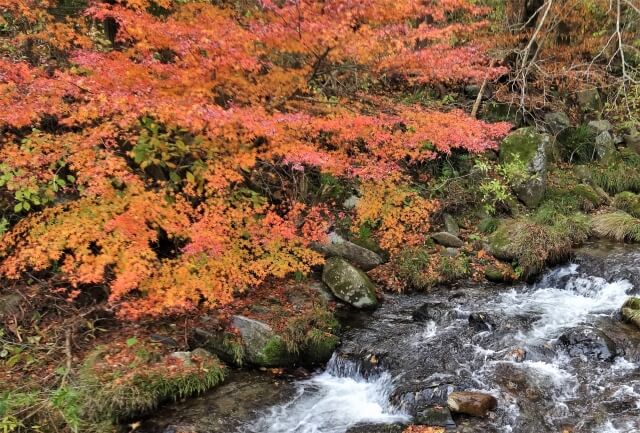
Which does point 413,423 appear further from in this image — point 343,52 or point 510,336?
point 343,52

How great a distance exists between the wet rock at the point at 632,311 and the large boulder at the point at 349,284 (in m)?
4.47

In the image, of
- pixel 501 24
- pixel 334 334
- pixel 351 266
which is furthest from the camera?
pixel 501 24

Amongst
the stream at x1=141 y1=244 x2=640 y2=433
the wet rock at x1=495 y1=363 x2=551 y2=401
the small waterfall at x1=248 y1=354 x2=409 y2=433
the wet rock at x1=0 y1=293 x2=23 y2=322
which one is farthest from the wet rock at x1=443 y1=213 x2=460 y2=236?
the wet rock at x1=0 y1=293 x2=23 y2=322

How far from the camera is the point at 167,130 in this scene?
308 inches

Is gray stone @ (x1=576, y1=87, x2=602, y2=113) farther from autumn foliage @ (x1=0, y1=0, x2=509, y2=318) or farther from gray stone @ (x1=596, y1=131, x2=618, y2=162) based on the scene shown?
autumn foliage @ (x1=0, y1=0, x2=509, y2=318)

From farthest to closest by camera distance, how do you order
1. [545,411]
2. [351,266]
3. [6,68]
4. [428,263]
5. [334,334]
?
[428,263] < [351,266] < [334,334] < [6,68] < [545,411]

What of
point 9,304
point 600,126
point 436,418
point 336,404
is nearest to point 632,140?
point 600,126

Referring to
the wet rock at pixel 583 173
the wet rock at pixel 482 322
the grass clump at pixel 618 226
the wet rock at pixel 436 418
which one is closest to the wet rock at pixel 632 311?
the wet rock at pixel 482 322

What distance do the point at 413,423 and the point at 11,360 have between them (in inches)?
225

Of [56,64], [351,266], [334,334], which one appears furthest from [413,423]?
[56,64]

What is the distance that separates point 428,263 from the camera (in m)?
10.5

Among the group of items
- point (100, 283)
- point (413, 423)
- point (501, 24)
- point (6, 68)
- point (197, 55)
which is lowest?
point (413, 423)

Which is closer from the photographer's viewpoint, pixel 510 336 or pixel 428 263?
pixel 510 336

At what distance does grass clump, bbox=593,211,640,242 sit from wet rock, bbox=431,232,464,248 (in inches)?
139
